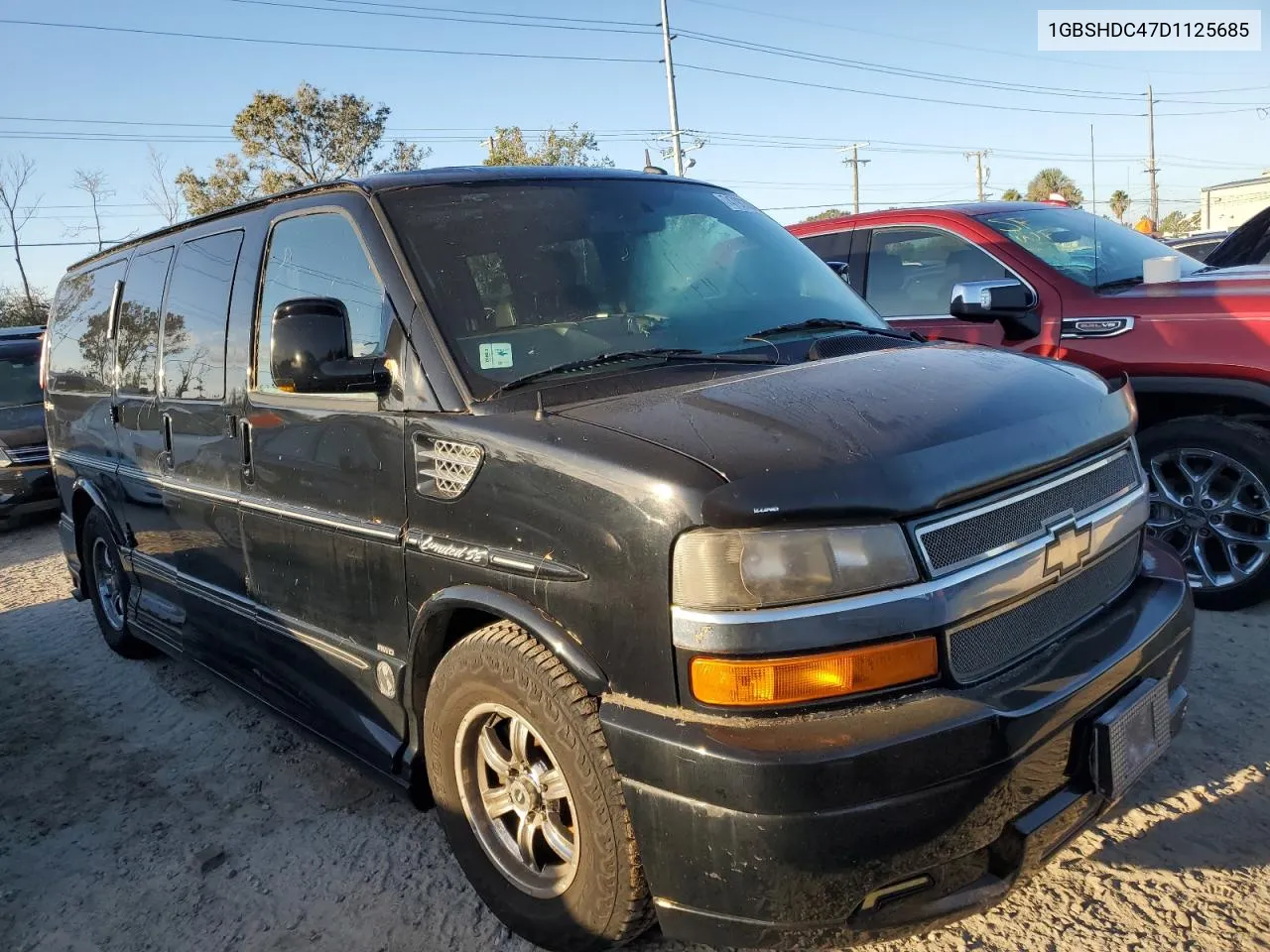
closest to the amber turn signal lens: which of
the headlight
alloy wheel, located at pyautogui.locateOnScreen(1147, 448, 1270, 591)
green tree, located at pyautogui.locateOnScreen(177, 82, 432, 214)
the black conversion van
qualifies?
the black conversion van

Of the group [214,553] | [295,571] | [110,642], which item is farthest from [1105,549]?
[110,642]

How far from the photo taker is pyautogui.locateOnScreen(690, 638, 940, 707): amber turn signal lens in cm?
195

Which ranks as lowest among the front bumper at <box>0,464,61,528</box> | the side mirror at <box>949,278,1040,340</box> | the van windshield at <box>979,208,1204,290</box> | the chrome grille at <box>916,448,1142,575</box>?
the front bumper at <box>0,464,61,528</box>

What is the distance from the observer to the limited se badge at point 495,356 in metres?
2.64

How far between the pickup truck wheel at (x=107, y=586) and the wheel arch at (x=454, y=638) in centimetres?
277

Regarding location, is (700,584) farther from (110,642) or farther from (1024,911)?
(110,642)

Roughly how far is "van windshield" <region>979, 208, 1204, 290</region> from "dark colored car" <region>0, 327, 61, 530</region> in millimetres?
8713

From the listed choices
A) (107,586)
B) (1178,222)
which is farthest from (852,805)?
(1178,222)

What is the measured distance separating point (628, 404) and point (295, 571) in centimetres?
143

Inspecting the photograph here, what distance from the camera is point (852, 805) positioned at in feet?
6.16

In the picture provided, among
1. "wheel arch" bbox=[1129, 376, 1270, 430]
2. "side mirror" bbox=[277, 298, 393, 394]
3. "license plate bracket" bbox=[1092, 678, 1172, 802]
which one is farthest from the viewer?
"wheel arch" bbox=[1129, 376, 1270, 430]

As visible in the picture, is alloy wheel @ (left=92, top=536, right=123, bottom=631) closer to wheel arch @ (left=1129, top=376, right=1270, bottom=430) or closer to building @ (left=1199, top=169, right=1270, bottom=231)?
wheel arch @ (left=1129, top=376, right=1270, bottom=430)

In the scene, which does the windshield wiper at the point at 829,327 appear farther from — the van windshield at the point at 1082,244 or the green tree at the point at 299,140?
the green tree at the point at 299,140

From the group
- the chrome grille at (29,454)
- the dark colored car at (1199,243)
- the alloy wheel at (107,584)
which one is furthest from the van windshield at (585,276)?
the dark colored car at (1199,243)
